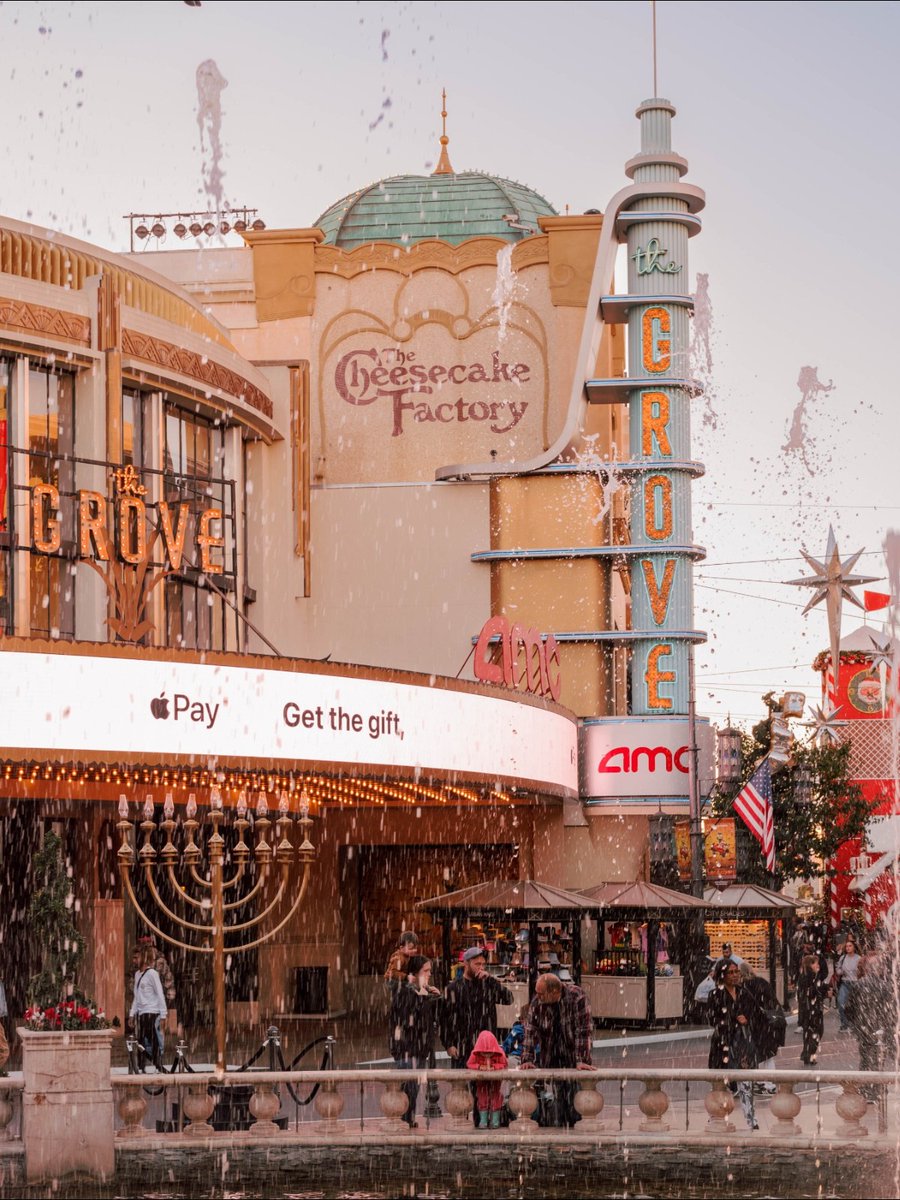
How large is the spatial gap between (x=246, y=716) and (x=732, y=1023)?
918 cm

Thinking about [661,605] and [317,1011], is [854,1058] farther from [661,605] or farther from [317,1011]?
[661,605]

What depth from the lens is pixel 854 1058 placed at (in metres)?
26.6

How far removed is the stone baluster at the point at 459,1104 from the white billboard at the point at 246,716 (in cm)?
800

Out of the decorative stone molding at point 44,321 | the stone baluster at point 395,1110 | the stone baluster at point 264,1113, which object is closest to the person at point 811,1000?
the stone baluster at point 395,1110

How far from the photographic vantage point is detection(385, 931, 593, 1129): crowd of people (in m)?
17.5

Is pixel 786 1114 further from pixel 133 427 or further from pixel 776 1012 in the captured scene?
pixel 133 427

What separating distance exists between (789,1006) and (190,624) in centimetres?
1428

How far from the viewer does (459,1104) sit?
17734mm

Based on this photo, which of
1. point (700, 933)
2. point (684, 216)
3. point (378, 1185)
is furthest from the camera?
point (684, 216)

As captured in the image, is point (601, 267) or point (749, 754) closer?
point (601, 267)

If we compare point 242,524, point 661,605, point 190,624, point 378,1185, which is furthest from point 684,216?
point 378,1185

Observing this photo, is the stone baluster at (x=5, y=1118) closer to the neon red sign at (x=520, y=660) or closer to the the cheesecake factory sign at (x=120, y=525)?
the the cheesecake factory sign at (x=120, y=525)

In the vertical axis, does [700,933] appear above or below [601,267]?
below

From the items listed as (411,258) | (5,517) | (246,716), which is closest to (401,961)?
(246,716)
